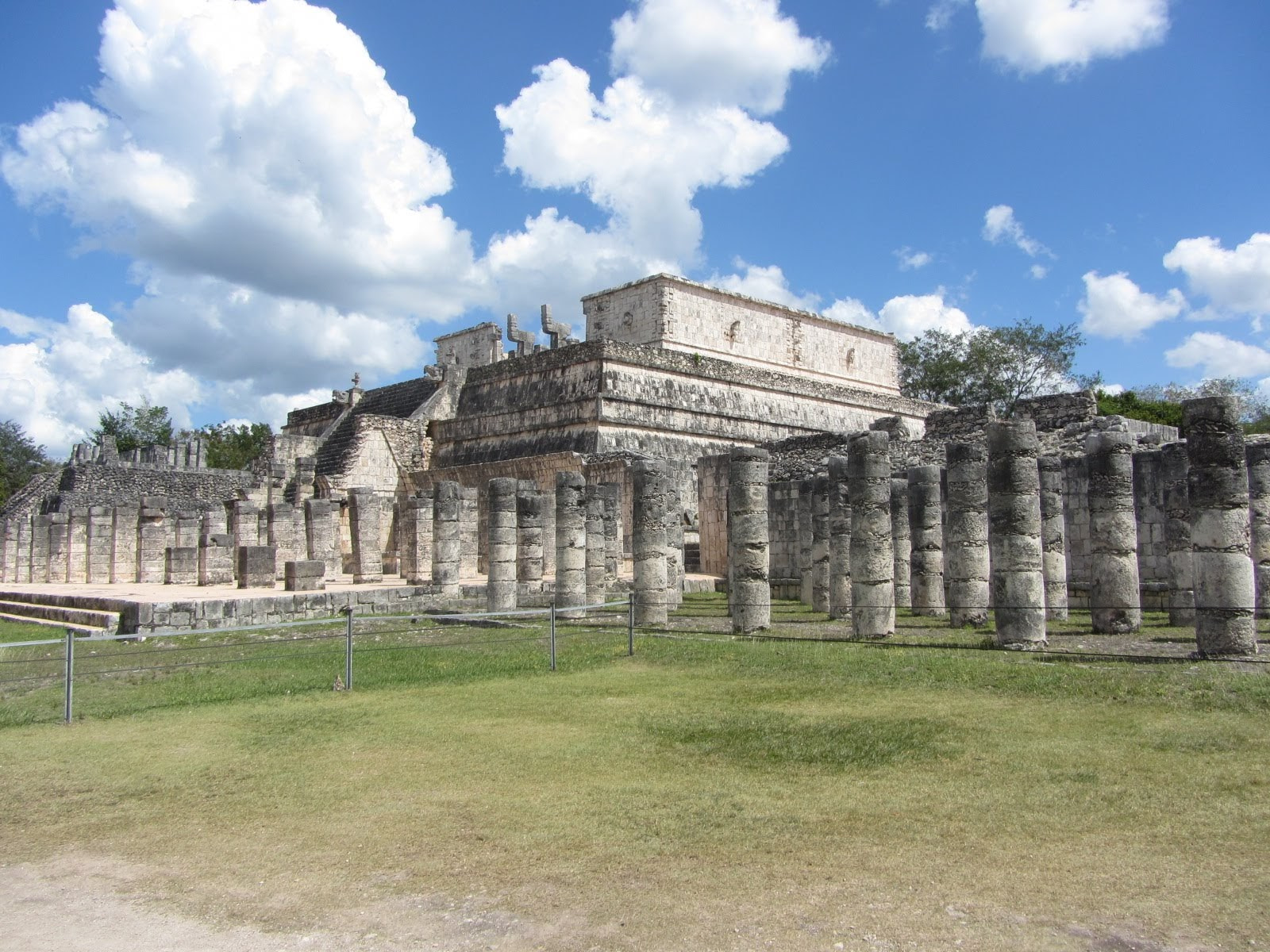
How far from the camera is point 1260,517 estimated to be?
1278 centimetres

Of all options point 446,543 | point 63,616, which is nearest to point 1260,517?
point 446,543

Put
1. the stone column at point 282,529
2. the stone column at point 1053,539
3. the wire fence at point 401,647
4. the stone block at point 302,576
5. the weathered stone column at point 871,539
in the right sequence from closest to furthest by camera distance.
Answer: the wire fence at point 401,647 < the weathered stone column at point 871,539 < the stone column at point 1053,539 < the stone block at point 302,576 < the stone column at point 282,529

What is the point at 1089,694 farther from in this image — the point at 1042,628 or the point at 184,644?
the point at 184,644

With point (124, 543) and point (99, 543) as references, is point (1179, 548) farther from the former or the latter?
point (124, 543)

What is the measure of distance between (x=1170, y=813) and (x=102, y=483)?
32427 millimetres

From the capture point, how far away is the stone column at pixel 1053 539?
13.6 metres

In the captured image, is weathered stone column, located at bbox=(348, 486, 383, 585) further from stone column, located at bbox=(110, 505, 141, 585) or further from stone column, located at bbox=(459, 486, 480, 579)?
stone column, located at bbox=(110, 505, 141, 585)

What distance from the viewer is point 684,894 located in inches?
157

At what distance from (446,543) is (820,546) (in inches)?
272

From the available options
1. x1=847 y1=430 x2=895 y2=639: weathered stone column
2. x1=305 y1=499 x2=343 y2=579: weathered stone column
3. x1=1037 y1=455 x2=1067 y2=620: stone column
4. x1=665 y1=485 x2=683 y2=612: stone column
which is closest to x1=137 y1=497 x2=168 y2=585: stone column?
x1=305 y1=499 x2=343 y2=579: weathered stone column

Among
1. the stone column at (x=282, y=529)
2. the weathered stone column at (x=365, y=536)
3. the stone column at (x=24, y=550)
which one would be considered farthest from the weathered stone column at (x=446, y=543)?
the stone column at (x=24, y=550)

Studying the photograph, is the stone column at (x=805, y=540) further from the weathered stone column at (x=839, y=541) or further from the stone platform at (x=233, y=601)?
the stone platform at (x=233, y=601)

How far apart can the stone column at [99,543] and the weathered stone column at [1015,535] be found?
69.5ft

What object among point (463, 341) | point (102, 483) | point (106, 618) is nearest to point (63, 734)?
point (106, 618)
